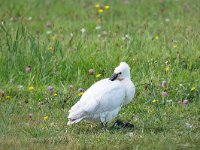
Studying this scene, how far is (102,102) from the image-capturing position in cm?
718

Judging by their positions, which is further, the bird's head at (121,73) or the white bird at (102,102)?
the bird's head at (121,73)

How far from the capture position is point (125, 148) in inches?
260

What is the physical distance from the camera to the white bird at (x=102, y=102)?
7090 mm

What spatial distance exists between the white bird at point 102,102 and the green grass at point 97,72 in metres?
0.16

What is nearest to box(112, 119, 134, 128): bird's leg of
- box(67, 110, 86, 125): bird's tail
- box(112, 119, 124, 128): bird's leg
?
box(112, 119, 124, 128): bird's leg

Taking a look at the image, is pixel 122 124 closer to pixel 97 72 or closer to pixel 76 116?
pixel 76 116

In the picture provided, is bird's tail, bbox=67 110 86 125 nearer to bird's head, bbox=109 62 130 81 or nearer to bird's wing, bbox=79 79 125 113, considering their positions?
bird's wing, bbox=79 79 125 113

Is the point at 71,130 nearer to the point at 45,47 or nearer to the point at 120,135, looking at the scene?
the point at 120,135

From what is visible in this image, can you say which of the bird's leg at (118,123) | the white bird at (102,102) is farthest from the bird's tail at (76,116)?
the bird's leg at (118,123)

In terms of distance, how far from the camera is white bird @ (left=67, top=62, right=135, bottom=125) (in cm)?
709

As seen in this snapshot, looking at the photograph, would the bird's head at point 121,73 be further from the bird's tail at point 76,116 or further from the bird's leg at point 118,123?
the bird's tail at point 76,116

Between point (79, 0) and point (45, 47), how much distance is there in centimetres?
493

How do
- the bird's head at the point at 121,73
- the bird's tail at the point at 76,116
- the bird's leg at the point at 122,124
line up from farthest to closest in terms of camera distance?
the bird's head at the point at 121,73 < the bird's leg at the point at 122,124 < the bird's tail at the point at 76,116

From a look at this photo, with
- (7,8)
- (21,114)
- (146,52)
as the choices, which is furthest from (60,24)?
(21,114)
